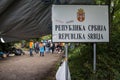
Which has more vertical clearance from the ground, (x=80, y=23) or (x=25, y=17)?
(x=25, y=17)

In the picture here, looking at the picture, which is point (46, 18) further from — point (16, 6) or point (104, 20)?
point (104, 20)

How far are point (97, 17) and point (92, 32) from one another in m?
0.44

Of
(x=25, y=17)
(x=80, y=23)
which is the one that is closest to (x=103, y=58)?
(x=80, y=23)

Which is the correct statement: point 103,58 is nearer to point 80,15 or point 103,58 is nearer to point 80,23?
point 80,23

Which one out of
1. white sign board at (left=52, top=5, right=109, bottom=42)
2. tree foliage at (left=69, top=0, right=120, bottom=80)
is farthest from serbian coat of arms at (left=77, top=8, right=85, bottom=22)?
tree foliage at (left=69, top=0, right=120, bottom=80)

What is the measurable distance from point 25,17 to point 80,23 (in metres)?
1.54

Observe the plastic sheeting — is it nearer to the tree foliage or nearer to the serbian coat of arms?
the serbian coat of arms

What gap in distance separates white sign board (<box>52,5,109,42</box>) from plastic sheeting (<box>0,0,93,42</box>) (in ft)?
1.16

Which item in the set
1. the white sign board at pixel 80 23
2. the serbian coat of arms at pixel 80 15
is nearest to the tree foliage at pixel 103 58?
the white sign board at pixel 80 23

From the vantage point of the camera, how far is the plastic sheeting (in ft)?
32.3

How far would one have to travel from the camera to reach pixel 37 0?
9938mm

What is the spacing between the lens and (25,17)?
988cm

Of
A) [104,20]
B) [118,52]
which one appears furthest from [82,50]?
[104,20]

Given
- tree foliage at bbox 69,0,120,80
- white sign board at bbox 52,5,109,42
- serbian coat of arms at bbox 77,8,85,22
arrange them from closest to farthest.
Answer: white sign board at bbox 52,5,109,42, serbian coat of arms at bbox 77,8,85,22, tree foliage at bbox 69,0,120,80
